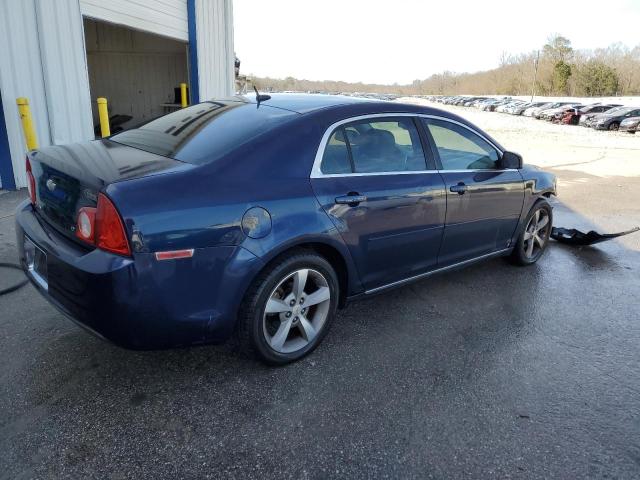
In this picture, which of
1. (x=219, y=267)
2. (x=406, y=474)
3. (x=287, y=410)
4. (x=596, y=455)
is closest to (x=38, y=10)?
(x=219, y=267)

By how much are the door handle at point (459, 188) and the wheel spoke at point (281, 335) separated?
5.47 ft

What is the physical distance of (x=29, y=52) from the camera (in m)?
6.88

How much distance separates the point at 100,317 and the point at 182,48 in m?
14.1

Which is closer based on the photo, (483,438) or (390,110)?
(483,438)

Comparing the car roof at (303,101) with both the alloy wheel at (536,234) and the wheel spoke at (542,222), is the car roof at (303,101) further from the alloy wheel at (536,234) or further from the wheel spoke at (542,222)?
the wheel spoke at (542,222)

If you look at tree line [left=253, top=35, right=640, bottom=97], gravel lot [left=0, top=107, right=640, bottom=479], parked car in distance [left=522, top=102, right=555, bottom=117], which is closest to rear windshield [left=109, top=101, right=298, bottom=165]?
gravel lot [left=0, top=107, right=640, bottom=479]

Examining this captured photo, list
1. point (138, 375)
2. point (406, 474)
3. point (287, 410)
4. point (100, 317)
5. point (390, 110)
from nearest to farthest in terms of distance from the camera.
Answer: point (406, 474)
point (100, 317)
point (287, 410)
point (138, 375)
point (390, 110)

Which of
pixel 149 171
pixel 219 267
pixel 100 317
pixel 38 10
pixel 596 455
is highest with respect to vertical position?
pixel 38 10

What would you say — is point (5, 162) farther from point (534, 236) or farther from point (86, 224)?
point (534, 236)

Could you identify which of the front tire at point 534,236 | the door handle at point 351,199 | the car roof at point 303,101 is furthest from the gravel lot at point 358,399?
the car roof at point 303,101

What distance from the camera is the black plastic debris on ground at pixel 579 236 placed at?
222 inches

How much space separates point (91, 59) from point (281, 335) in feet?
48.8

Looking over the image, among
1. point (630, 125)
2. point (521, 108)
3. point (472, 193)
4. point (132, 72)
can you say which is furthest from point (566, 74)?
point (472, 193)

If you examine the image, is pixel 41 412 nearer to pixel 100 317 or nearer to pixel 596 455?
pixel 100 317
